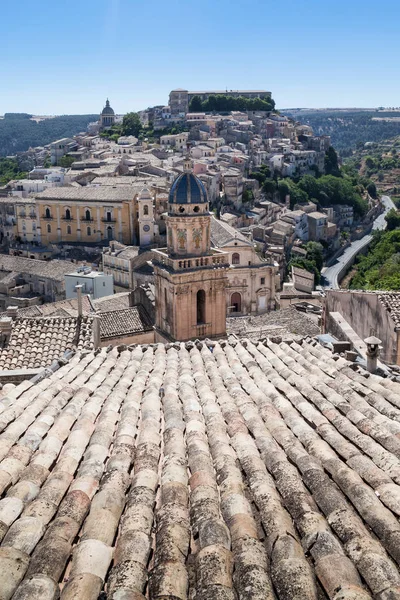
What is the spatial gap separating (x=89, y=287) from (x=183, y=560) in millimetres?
32175

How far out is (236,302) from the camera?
36.9m

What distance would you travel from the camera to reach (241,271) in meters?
36.1

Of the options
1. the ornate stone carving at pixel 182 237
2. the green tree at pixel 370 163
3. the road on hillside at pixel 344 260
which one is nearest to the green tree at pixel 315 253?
the road on hillside at pixel 344 260

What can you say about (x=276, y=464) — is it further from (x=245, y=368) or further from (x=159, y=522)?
(x=245, y=368)

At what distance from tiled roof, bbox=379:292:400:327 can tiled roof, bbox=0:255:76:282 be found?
27.6 m

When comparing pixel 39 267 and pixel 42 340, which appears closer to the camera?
pixel 42 340

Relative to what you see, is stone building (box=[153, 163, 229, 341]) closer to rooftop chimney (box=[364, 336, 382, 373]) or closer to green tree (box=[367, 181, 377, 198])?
rooftop chimney (box=[364, 336, 382, 373])

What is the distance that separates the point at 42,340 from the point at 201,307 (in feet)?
30.3

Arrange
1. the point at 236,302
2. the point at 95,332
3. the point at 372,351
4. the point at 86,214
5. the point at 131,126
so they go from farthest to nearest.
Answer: the point at 131,126, the point at 86,214, the point at 236,302, the point at 95,332, the point at 372,351

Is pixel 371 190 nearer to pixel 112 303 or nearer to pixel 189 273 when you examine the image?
pixel 112 303

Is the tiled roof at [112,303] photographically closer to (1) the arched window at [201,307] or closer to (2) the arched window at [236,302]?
(1) the arched window at [201,307]

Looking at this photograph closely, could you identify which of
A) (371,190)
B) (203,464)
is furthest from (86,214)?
(371,190)

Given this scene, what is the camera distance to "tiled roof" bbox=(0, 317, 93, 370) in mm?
12258

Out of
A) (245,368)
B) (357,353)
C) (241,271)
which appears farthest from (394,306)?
(241,271)
